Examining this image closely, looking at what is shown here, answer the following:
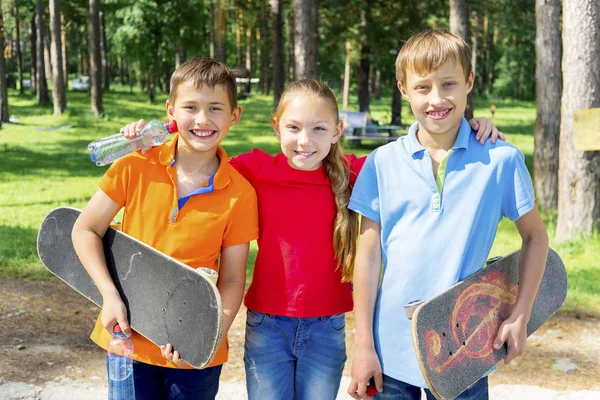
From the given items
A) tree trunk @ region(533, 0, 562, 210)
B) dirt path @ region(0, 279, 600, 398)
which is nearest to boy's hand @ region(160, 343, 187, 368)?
dirt path @ region(0, 279, 600, 398)

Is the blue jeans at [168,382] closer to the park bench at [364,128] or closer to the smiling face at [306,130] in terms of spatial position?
the smiling face at [306,130]

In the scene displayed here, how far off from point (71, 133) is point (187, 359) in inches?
673

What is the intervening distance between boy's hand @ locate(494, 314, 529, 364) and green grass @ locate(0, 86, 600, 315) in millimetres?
3708

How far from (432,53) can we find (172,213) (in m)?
1.06

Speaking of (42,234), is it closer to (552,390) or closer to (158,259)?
(158,259)

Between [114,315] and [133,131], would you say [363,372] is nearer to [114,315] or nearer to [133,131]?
[114,315]

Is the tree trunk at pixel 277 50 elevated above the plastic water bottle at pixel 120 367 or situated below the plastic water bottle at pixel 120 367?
above

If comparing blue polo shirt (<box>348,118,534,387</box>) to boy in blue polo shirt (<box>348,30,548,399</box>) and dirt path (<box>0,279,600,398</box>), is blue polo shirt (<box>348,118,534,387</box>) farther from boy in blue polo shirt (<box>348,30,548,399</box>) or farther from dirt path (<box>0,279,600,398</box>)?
dirt path (<box>0,279,600,398</box>)

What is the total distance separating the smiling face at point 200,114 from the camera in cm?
245

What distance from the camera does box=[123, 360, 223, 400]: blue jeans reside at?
2.45 m

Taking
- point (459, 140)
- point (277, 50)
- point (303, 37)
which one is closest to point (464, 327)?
point (459, 140)

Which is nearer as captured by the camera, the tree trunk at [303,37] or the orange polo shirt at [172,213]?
the orange polo shirt at [172,213]

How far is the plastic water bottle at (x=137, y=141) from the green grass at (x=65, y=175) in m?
4.00

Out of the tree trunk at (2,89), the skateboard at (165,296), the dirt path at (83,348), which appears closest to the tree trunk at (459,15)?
the dirt path at (83,348)
